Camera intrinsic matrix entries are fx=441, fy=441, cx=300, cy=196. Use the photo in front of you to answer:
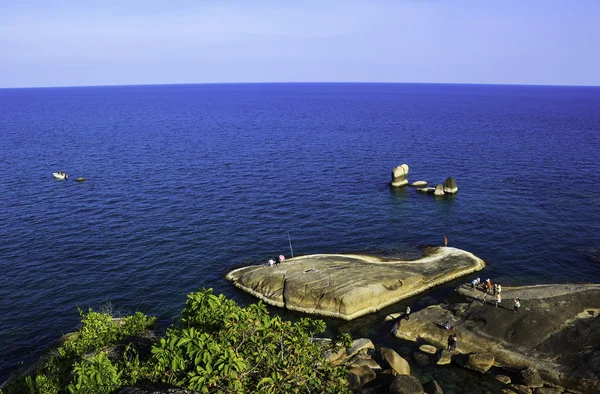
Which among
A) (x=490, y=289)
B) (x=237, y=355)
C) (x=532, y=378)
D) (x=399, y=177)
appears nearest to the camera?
(x=237, y=355)

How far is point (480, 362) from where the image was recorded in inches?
1601

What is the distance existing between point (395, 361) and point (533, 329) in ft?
49.2

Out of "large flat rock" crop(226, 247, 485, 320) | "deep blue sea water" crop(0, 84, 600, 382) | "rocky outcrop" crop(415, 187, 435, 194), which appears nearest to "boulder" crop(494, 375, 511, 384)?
"large flat rock" crop(226, 247, 485, 320)

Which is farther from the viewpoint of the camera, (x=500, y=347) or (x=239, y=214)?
(x=239, y=214)

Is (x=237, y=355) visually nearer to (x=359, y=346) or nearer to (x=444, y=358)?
(x=359, y=346)

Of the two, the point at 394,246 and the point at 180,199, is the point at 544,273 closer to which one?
the point at 394,246

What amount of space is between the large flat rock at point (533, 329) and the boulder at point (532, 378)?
1.10 m

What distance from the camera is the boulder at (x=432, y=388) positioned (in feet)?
121

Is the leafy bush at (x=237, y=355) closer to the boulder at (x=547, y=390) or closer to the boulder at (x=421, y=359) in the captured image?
the boulder at (x=421, y=359)

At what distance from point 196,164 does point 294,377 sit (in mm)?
102670

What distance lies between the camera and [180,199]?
3521 inches

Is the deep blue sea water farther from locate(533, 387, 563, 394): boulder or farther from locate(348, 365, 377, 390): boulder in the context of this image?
locate(533, 387, 563, 394): boulder

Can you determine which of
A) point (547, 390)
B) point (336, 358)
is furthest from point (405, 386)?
point (547, 390)

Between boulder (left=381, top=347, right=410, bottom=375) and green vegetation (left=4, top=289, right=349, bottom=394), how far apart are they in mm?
14703
